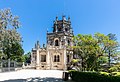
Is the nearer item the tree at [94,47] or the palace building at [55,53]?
the tree at [94,47]

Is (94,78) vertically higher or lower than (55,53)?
lower

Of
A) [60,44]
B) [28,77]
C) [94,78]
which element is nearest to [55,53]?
[60,44]

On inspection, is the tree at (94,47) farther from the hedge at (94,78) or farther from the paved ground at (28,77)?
the hedge at (94,78)

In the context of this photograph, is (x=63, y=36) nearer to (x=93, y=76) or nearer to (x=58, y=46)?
(x=58, y=46)

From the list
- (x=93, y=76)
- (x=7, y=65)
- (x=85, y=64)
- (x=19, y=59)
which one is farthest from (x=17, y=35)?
(x=19, y=59)

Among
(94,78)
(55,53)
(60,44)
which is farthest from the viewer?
(60,44)

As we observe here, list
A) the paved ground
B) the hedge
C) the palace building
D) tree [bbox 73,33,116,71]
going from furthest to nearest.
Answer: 1. the palace building
2. tree [bbox 73,33,116,71]
3. the paved ground
4. the hedge

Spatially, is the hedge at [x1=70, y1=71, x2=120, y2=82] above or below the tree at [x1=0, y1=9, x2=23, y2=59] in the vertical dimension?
below

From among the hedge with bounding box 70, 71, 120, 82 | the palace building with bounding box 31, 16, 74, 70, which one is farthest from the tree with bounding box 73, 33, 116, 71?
the palace building with bounding box 31, 16, 74, 70

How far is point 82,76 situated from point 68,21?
36.4 m

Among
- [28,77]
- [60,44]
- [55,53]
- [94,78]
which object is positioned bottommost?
[28,77]

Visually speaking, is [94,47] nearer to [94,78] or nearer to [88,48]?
[88,48]

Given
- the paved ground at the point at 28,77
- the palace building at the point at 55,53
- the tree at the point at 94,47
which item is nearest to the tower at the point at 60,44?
the palace building at the point at 55,53

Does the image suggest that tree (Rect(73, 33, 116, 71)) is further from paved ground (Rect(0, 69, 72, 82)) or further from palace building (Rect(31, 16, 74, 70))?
palace building (Rect(31, 16, 74, 70))
